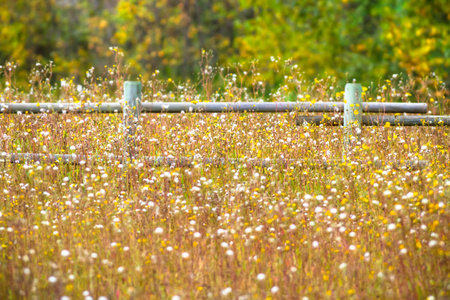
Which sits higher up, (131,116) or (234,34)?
(234,34)

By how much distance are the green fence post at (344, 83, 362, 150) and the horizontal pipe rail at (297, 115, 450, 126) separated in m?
0.13

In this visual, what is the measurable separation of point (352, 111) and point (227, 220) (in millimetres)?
2715

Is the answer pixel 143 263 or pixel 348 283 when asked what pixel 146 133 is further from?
pixel 348 283

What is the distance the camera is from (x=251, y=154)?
18.8 feet

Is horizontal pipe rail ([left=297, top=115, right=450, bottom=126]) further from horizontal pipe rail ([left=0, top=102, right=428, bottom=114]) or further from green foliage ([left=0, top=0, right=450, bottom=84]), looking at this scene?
green foliage ([left=0, top=0, right=450, bottom=84])

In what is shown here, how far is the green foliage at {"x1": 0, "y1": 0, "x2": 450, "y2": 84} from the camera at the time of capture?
502 inches

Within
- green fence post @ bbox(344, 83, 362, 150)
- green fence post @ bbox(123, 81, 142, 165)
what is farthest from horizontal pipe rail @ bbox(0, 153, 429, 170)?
green fence post @ bbox(344, 83, 362, 150)

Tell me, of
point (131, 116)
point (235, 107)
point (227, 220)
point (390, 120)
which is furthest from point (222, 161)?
point (390, 120)

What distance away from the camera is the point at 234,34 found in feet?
64.1

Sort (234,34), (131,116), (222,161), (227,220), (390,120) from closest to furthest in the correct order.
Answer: (227,220)
(222,161)
(131,116)
(390,120)
(234,34)

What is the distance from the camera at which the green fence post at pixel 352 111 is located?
5.73 meters

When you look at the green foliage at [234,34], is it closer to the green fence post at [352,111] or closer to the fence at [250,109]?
the fence at [250,109]

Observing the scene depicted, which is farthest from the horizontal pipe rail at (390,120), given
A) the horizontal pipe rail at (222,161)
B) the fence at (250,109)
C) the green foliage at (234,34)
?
the green foliage at (234,34)

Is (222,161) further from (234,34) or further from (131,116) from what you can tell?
(234,34)
